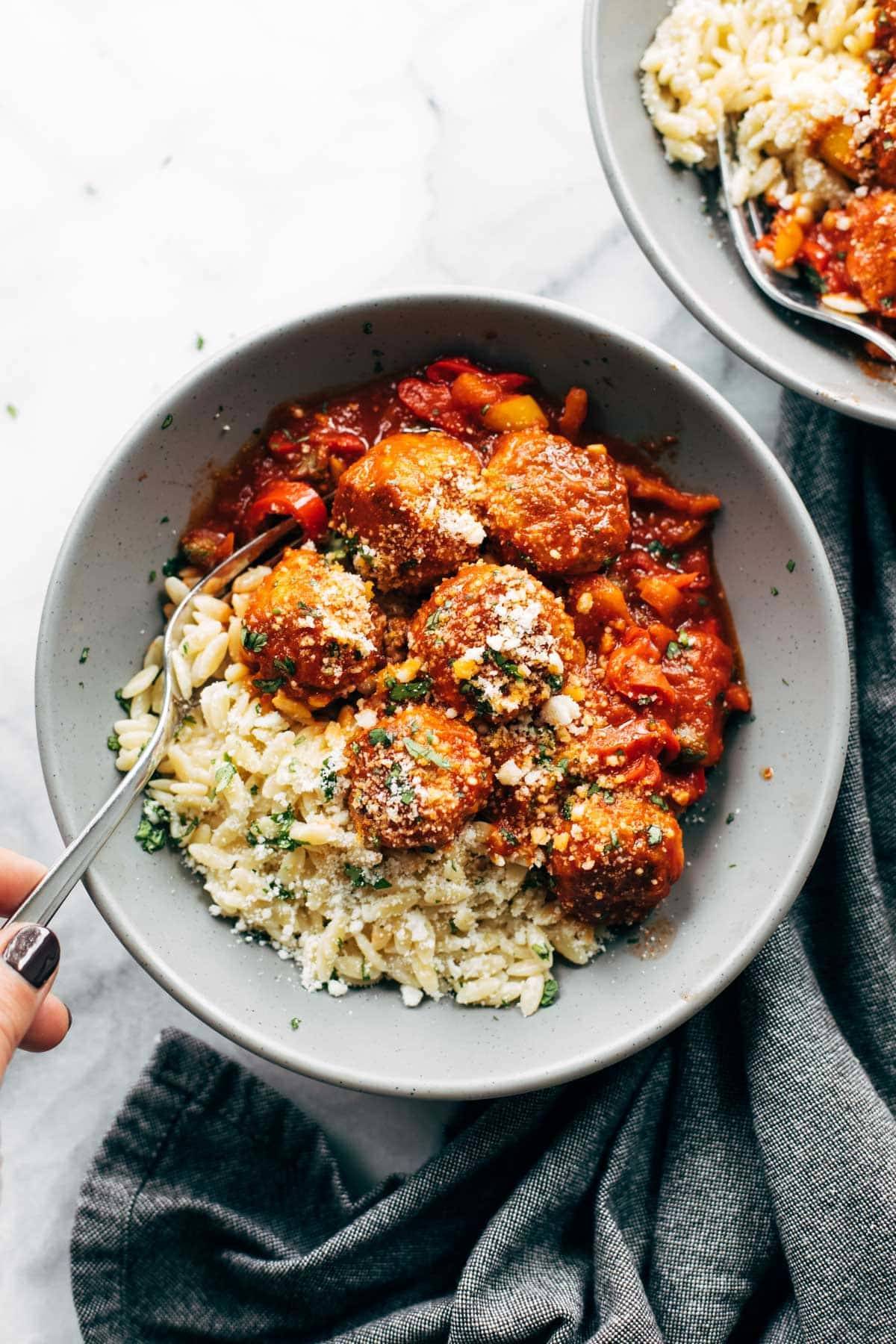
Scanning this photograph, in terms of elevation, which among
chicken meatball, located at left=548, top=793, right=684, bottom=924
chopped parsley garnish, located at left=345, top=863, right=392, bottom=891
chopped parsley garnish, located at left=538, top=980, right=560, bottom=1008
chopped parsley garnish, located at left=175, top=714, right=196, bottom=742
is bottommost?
chopped parsley garnish, located at left=538, top=980, right=560, bottom=1008

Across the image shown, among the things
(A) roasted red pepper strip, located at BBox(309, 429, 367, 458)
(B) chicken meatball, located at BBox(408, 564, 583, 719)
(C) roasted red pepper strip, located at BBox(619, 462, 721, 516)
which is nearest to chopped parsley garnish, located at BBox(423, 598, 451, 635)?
(B) chicken meatball, located at BBox(408, 564, 583, 719)

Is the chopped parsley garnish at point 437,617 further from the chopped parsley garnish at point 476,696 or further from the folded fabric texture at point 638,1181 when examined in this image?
the folded fabric texture at point 638,1181

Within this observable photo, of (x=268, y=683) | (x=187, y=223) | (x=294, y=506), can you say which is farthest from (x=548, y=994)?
(x=187, y=223)

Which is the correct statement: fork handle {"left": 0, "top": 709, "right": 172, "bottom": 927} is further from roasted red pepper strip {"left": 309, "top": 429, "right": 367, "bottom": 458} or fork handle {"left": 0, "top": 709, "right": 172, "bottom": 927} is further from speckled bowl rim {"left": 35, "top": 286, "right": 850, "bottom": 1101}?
roasted red pepper strip {"left": 309, "top": 429, "right": 367, "bottom": 458}

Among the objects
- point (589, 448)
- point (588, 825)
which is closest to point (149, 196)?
point (589, 448)

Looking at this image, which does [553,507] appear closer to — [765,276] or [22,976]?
[765,276]

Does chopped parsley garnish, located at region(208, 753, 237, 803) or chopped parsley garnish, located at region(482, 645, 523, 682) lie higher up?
chopped parsley garnish, located at region(482, 645, 523, 682)

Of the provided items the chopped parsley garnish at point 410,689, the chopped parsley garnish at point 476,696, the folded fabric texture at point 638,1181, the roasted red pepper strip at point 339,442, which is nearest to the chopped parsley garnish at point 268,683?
the chopped parsley garnish at point 410,689
